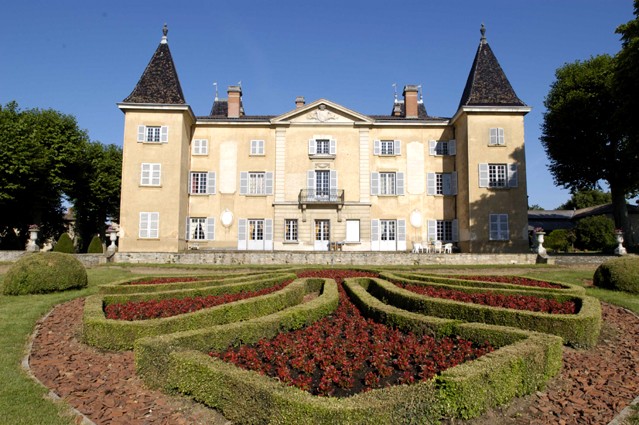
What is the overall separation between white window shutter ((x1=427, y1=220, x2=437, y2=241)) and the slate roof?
1800 centimetres

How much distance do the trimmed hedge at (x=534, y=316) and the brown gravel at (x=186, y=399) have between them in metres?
0.31

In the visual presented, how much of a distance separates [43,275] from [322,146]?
20.2 metres

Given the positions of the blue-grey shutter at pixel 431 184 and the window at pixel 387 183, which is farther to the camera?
the window at pixel 387 183

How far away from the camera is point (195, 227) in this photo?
28.2 meters

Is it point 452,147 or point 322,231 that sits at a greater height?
point 452,147

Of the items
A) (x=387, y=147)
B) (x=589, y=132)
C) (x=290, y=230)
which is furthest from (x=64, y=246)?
(x=589, y=132)

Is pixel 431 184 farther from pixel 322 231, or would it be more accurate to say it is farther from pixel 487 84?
pixel 322 231

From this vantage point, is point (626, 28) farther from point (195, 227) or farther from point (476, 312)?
point (195, 227)

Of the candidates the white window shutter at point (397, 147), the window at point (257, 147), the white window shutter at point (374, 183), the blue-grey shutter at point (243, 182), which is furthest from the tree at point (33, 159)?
the white window shutter at point (397, 147)

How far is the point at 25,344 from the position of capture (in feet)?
23.7

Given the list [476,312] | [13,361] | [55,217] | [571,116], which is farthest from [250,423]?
[55,217]

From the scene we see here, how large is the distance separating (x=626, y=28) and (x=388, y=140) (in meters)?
14.0

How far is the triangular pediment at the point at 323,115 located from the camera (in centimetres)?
2872

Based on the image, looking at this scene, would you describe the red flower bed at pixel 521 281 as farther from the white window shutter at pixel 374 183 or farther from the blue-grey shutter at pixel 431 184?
the blue-grey shutter at pixel 431 184
